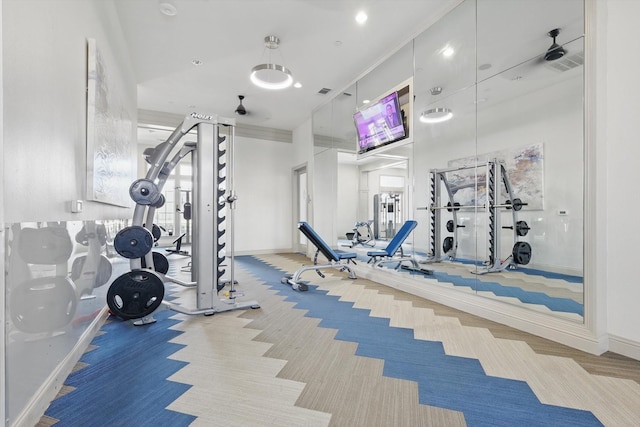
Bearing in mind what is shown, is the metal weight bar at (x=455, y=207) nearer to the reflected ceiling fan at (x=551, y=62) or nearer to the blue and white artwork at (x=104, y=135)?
the reflected ceiling fan at (x=551, y=62)

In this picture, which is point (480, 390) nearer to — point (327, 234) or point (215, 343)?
point (215, 343)

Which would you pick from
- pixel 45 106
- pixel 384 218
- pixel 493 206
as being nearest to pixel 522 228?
pixel 493 206

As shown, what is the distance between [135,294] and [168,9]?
324 cm

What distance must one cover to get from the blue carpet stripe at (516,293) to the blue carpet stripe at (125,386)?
285 centimetres

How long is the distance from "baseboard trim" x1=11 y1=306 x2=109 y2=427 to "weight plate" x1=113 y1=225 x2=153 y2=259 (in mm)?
665

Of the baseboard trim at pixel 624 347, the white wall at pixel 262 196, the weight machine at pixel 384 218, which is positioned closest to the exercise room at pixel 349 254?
the baseboard trim at pixel 624 347

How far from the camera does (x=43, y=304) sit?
1.53m

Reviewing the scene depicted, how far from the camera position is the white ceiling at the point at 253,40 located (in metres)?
3.30

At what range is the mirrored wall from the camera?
8.00 feet

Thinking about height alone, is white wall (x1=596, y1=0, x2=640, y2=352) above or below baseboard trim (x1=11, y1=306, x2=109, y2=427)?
above

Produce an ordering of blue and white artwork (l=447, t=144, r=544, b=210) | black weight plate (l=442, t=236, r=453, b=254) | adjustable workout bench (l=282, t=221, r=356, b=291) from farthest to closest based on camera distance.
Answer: black weight plate (l=442, t=236, r=453, b=254), adjustable workout bench (l=282, t=221, r=356, b=291), blue and white artwork (l=447, t=144, r=544, b=210)

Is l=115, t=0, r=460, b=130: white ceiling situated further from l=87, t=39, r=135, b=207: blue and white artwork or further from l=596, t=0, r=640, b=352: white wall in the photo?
l=596, t=0, r=640, b=352: white wall

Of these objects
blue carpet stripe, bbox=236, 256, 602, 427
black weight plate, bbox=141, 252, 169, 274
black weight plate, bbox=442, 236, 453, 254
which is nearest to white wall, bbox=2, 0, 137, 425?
black weight plate, bbox=141, 252, 169, 274

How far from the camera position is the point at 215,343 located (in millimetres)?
2252
